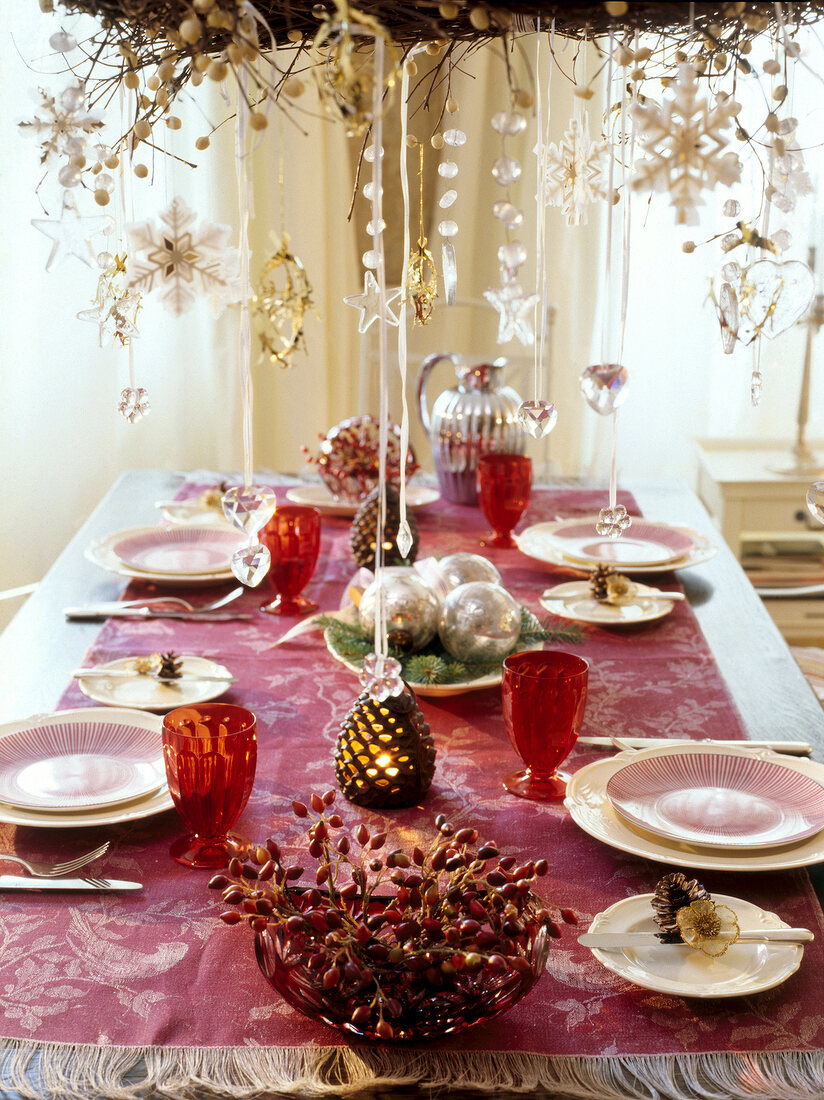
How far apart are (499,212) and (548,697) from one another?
533 mm

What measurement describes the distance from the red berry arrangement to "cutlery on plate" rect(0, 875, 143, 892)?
0.21 m

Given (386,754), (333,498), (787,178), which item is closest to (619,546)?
(333,498)

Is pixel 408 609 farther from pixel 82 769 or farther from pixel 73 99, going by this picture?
pixel 73 99

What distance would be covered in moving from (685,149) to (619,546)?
50.5 inches

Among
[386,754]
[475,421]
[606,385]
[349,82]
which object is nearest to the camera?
[349,82]

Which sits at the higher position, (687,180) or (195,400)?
(687,180)

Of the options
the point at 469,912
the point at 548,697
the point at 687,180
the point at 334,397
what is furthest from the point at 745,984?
the point at 334,397

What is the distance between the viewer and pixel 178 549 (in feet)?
6.23

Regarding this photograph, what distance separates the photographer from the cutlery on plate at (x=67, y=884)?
952 millimetres

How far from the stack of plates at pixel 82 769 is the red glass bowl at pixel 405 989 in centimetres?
32

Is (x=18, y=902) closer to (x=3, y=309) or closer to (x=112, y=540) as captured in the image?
(x=112, y=540)

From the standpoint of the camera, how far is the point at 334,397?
3.57 metres

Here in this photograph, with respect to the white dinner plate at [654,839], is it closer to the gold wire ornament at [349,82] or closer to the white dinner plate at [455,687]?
Answer: the white dinner plate at [455,687]

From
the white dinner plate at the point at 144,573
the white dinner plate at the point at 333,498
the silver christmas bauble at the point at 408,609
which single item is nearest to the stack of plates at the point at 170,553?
the white dinner plate at the point at 144,573
